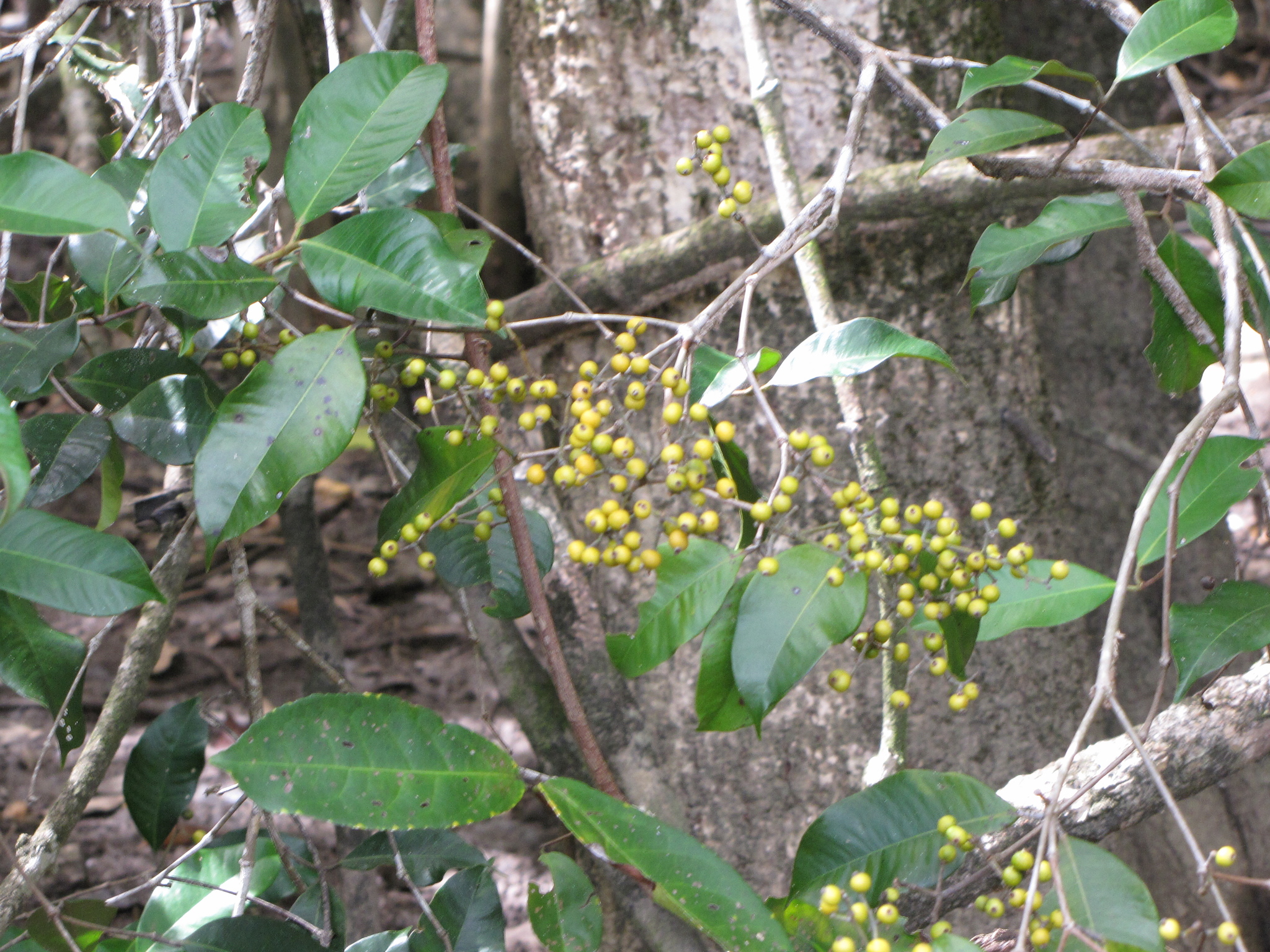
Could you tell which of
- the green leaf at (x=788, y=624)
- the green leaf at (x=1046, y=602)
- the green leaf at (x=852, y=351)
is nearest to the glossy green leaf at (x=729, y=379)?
the green leaf at (x=852, y=351)

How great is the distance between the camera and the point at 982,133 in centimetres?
80

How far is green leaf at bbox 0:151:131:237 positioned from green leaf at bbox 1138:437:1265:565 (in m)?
0.87

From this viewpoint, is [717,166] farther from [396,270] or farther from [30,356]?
[30,356]

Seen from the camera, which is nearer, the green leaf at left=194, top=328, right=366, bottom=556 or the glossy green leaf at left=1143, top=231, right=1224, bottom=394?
the green leaf at left=194, top=328, right=366, bottom=556

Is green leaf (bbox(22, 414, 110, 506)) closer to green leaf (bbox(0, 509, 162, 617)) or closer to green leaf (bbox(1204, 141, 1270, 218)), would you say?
green leaf (bbox(0, 509, 162, 617))

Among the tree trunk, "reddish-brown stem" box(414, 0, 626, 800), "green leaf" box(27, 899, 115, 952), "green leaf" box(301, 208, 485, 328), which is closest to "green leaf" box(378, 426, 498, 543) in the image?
"reddish-brown stem" box(414, 0, 626, 800)

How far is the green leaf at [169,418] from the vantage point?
858 mm

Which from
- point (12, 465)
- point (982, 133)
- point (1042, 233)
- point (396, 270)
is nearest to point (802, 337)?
point (1042, 233)

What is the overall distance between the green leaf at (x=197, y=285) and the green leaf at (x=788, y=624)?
418mm

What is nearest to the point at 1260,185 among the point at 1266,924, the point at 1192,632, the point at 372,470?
the point at 1192,632

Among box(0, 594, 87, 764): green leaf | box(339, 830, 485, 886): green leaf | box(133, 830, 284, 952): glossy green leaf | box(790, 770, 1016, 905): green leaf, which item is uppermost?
box(0, 594, 87, 764): green leaf

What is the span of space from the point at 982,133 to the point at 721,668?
48 centimetres

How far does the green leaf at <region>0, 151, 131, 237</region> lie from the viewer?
1.96 ft

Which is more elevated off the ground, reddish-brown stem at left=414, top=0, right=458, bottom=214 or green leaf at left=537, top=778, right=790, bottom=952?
reddish-brown stem at left=414, top=0, right=458, bottom=214
